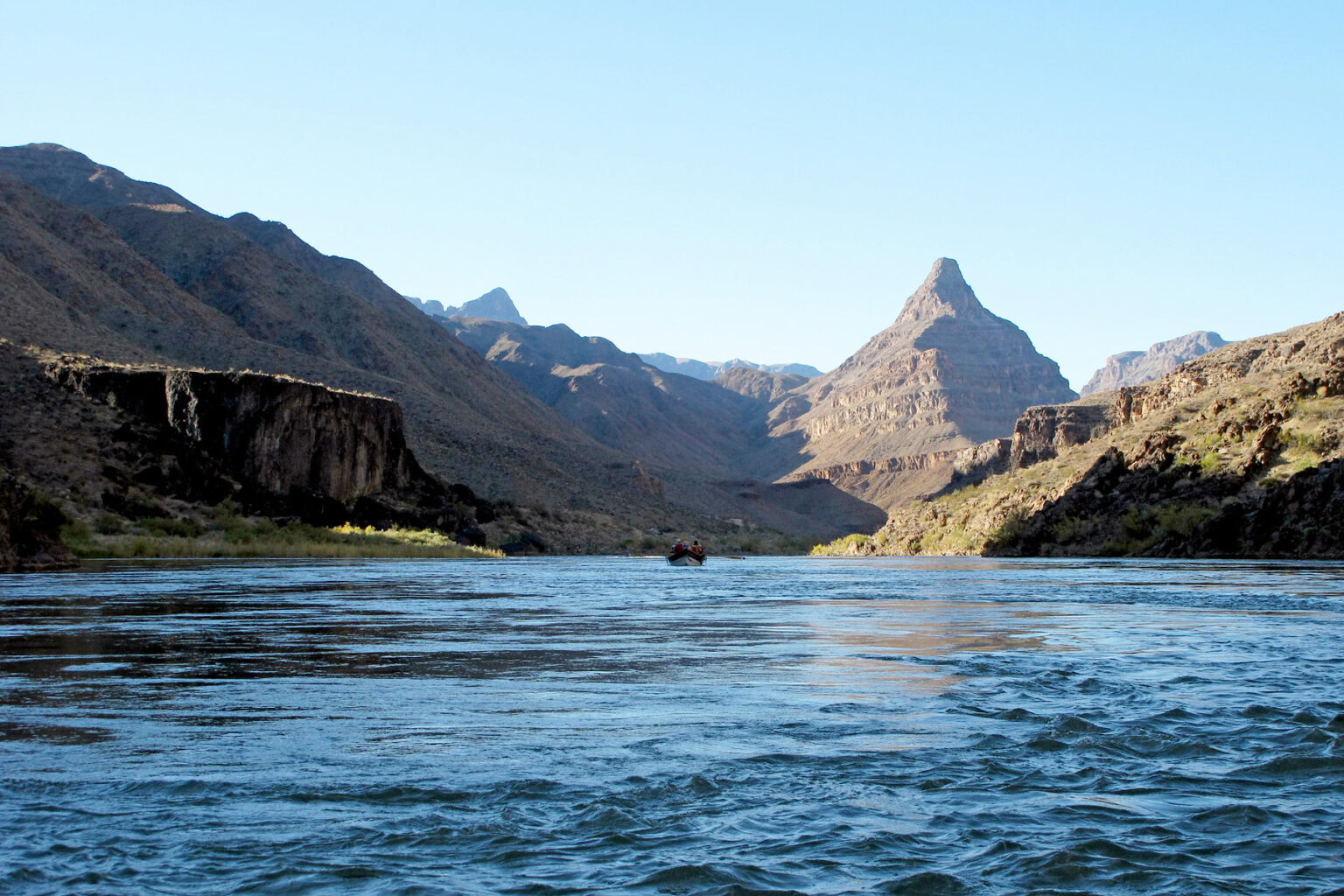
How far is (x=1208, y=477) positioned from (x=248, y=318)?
106 metres

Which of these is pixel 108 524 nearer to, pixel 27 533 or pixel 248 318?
pixel 27 533

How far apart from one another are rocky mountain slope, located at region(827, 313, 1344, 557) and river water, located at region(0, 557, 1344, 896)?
4697cm

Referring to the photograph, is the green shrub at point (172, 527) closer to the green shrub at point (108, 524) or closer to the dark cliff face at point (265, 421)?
the green shrub at point (108, 524)

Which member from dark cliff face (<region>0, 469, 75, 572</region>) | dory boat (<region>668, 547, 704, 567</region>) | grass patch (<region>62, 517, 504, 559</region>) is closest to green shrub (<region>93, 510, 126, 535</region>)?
grass patch (<region>62, 517, 504, 559</region>)

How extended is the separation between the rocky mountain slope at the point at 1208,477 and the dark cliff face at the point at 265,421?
162 feet

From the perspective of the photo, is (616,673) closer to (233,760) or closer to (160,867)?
(233,760)

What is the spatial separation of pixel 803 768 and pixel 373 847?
3.55 metres

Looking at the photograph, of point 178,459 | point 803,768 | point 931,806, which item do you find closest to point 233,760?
point 803,768

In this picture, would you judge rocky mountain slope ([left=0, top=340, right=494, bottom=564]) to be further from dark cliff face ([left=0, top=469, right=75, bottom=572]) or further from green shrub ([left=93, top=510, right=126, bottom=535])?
dark cliff face ([left=0, top=469, right=75, bottom=572])

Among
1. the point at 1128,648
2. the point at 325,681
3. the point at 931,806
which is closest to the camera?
the point at 931,806

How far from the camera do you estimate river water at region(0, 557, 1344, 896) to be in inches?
277

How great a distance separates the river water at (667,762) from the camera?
7031 mm

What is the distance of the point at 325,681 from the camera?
14.6 meters

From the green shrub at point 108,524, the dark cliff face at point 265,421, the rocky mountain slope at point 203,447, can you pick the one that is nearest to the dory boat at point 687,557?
the rocky mountain slope at point 203,447
